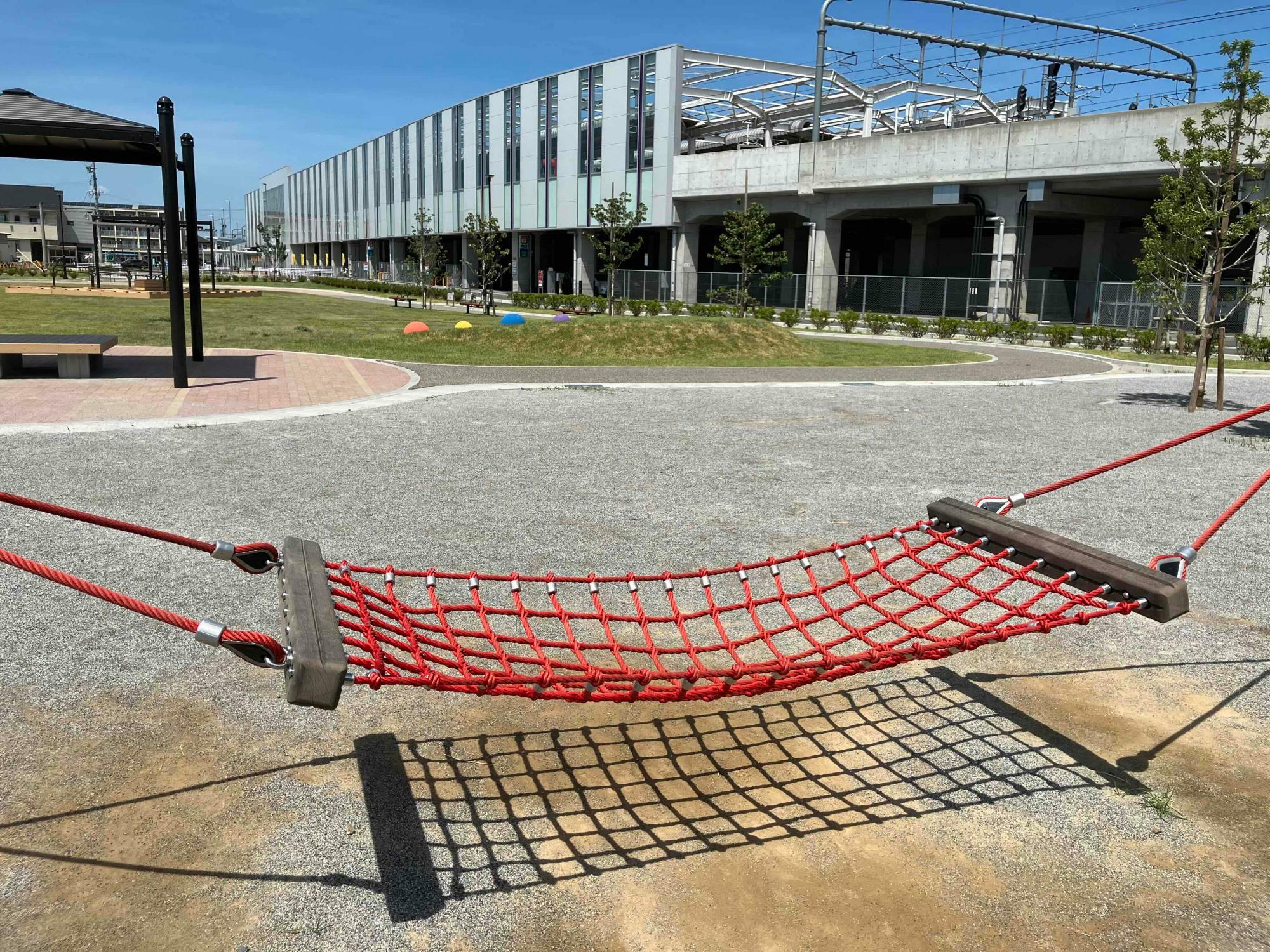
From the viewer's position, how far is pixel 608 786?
160 inches

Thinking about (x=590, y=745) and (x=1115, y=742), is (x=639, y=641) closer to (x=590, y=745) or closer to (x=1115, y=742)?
(x=590, y=745)

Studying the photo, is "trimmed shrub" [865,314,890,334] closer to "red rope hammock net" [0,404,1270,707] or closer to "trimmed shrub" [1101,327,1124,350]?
"trimmed shrub" [1101,327,1124,350]

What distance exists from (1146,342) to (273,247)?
104080mm

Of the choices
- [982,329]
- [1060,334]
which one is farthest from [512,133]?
[1060,334]

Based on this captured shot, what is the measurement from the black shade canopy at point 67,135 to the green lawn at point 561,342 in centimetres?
627

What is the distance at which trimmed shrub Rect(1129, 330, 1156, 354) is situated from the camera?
96.8ft

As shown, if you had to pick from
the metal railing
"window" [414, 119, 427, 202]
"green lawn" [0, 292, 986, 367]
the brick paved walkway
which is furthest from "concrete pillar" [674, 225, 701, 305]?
the brick paved walkway

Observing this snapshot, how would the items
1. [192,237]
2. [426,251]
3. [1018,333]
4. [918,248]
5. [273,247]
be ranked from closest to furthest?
[192,237] < [1018,333] < [918,248] < [426,251] < [273,247]

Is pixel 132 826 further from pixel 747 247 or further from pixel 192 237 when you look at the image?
pixel 747 247

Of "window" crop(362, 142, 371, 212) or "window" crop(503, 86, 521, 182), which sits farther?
"window" crop(362, 142, 371, 212)

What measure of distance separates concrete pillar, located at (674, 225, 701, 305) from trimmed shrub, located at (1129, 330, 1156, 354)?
2177 cm

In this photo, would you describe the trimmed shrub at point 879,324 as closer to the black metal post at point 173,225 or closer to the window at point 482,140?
the black metal post at point 173,225

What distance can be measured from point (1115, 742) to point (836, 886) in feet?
5.94

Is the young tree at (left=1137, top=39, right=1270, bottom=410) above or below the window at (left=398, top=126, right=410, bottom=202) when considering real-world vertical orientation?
below
